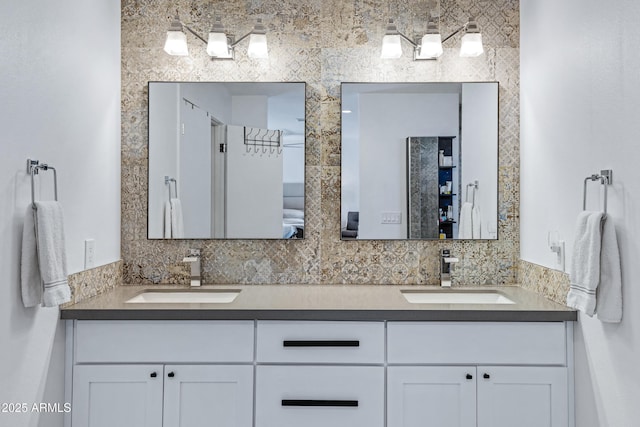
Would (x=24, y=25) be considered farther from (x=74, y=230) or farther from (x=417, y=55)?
(x=417, y=55)

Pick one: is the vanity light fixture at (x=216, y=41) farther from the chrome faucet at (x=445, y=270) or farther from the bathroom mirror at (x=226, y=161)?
the chrome faucet at (x=445, y=270)

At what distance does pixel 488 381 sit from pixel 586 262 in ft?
2.08

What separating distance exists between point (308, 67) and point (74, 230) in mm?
1415

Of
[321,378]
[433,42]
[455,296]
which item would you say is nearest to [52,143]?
[321,378]

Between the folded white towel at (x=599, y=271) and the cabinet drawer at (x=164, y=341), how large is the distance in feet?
4.15

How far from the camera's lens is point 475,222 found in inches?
98.9

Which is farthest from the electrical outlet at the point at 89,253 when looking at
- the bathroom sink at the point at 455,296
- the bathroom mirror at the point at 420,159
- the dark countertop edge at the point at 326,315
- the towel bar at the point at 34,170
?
the bathroom sink at the point at 455,296

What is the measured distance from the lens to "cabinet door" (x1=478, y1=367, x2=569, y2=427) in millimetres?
1922

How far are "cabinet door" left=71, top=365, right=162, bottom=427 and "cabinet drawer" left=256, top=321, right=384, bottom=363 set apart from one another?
1.52 ft

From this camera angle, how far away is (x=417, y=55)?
2.52 metres

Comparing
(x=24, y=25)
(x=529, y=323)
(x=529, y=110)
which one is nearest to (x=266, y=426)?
(x=529, y=323)

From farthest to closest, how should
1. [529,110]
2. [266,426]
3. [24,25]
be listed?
1. [529,110]
2. [266,426]
3. [24,25]

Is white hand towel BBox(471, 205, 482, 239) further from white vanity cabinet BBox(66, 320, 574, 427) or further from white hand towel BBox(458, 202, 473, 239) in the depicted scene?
white vanity cabinet BBox(66, 320, 574, 427)

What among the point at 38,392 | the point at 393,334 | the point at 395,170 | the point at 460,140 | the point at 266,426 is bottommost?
the point at 266,426
